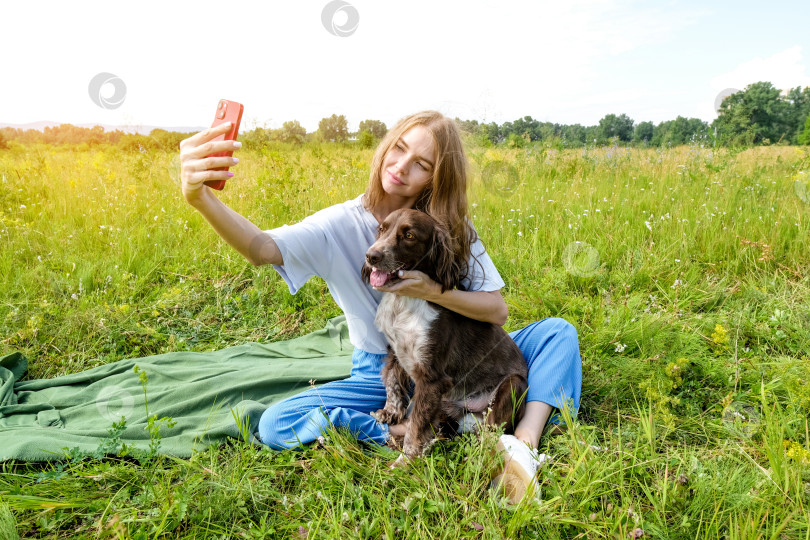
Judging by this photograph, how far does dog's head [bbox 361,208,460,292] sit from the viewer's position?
2.32 m

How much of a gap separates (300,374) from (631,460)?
→ 7.25 feet

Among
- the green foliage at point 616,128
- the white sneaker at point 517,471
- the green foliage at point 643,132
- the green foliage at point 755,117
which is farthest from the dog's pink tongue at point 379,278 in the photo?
the green foliage at point 643,132

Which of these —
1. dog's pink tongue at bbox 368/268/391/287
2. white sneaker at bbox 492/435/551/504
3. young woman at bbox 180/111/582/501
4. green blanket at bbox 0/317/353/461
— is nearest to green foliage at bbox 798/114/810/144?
young woman at bbox 180/111/582/501

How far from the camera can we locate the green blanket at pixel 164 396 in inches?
108

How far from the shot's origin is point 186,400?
321cm

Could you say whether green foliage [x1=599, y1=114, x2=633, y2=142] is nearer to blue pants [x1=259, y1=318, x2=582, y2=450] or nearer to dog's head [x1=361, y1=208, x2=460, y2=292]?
blue pants [x1=259, y1=318, x2=582, y2=450]

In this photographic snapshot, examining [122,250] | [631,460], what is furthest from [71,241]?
[631,460]

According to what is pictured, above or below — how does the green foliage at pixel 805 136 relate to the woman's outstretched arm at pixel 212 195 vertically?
above

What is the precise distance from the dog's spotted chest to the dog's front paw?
0.96ft

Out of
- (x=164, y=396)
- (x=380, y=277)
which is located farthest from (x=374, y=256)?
(x=164, y=396)

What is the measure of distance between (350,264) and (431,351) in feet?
2.39

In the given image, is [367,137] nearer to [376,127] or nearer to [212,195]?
[376,127]

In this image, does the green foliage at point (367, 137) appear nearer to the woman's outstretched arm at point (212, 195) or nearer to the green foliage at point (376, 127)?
the green foliage at point (376, 127)

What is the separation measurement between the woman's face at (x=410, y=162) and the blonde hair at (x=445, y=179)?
0.10 feet
